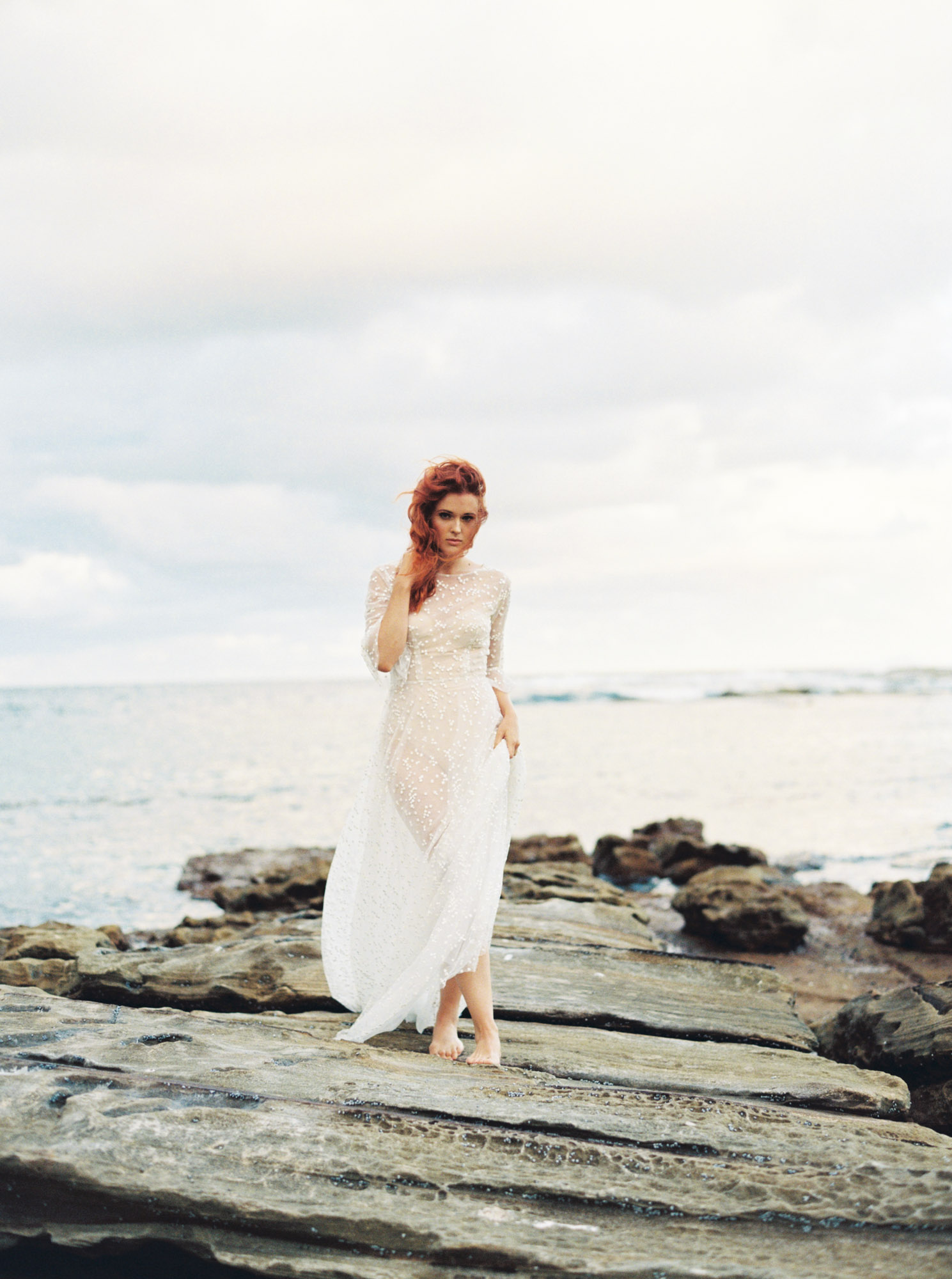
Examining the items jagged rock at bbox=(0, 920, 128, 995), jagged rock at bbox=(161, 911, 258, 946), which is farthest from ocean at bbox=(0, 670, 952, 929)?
jagged rock at bbox=(0, 920, 128, 995)

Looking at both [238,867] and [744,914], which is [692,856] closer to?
[744,914]

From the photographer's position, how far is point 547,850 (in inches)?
616

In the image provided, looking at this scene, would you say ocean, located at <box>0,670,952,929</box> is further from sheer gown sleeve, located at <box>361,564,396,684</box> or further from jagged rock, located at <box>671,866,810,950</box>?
sheer gown sleeve, located at <box>361,564,396,684</box>

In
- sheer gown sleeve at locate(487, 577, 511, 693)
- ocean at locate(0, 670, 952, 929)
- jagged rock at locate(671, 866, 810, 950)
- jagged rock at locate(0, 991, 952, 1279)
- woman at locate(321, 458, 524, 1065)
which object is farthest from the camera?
ocean at locate(0, 670, 952, 929)

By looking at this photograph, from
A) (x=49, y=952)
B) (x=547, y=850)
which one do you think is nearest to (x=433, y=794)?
(x=49, y=952)

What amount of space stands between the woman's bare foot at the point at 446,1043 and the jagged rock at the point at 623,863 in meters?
11.1

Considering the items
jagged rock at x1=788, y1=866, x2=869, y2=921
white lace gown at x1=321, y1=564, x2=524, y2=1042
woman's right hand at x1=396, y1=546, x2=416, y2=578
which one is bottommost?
jagged rock at x1=788, y1=866, x2=869, y2=921

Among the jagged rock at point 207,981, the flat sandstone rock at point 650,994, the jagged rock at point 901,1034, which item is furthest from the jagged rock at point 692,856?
the jagged rock at point 207,981

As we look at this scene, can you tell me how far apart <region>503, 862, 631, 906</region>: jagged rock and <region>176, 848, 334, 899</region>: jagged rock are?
4.61m

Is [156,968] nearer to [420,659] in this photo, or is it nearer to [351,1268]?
[420,659]

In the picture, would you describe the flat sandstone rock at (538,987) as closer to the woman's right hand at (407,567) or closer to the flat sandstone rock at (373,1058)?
the flat sandstone rock at (373,1058)

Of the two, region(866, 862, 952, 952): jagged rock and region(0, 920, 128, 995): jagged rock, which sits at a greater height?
region(866, 862, 952, 952): jagged rock

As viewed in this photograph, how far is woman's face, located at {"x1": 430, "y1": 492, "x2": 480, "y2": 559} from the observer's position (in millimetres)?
5008

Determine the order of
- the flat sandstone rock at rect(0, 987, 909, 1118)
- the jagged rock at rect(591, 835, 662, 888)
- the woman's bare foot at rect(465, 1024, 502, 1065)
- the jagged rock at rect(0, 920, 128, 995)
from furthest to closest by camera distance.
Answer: the jagged rock at rect(591, 835, 662, 888), the jagged rock at rect(0, 920, 128, 995), the woman's bare foot at rect(465, 1024, 502, 1065), the flat sandstone rock at rect(0, 987, 909, 1118)
